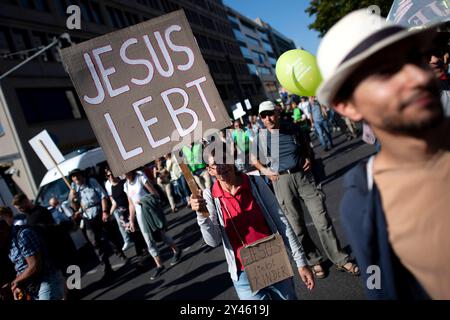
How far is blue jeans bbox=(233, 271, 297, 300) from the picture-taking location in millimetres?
2779

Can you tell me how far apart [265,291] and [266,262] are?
26cm

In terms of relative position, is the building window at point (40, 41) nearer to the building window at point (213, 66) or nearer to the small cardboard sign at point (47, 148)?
the small cardboard sign at point (47, 148)

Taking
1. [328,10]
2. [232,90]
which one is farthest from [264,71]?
[328,10]

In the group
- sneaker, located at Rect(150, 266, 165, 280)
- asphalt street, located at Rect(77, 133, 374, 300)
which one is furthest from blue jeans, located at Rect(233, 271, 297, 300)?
sneaker, located at Rect(150, 266, 165, 280)

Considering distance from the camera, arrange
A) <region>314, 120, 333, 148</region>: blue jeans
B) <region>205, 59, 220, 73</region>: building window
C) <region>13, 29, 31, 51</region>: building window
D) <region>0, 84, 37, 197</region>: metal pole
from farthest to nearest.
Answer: <region>205, 59, 220, 73</region>: building window < <region>13, 29, 31, 51</region>: building window < <region>0, 84, 37, 197</region>: metal pole < <region>314, 120, 333, 148</region>: blue jeans

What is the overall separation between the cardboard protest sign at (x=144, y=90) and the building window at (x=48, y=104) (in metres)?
19.5

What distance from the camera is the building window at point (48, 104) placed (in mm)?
19734

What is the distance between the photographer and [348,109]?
4.92 feet

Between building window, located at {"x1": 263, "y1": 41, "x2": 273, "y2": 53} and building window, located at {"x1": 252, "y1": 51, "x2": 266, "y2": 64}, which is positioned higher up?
building window, located at {"x1": 263, "y1": 41, "x2": 273, "y2": 53}

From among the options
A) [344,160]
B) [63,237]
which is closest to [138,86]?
[63,237]

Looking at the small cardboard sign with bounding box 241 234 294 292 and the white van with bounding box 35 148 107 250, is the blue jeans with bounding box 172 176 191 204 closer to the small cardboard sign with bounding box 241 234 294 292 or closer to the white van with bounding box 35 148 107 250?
the white van with bounding box 35 148 107 250

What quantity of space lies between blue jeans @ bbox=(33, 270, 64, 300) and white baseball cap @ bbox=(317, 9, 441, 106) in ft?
11.2

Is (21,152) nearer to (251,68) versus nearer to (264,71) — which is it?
(251,68)
